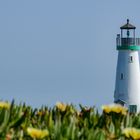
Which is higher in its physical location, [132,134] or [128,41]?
[128,41]

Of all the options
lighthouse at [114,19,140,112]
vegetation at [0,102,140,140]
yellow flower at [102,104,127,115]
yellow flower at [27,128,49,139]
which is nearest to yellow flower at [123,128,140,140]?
vegetation at [0,102,140,140]

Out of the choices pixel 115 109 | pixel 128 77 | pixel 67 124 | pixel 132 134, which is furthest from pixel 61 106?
pixel 128 77

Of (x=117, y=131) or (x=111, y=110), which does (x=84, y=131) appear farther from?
(x=111, y=110)

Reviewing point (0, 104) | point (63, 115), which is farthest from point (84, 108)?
point (0, 104)

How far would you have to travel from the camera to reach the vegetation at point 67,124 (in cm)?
441

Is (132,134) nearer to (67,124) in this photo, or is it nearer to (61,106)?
(67,124)

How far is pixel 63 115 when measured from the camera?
5633 millimetres

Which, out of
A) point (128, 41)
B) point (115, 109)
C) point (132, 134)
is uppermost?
point (128, 41)

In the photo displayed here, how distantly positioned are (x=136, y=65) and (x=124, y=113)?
4880 cm

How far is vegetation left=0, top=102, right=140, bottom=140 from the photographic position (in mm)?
4406

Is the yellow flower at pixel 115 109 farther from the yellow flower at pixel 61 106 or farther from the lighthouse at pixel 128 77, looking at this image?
the lighthouse at pixel 128 77

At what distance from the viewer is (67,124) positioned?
4852 millimetres

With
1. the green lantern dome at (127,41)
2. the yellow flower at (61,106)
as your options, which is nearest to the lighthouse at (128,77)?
the green lantern dome at (127,41)

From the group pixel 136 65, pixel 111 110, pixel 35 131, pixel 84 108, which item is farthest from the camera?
pixel 136 65
